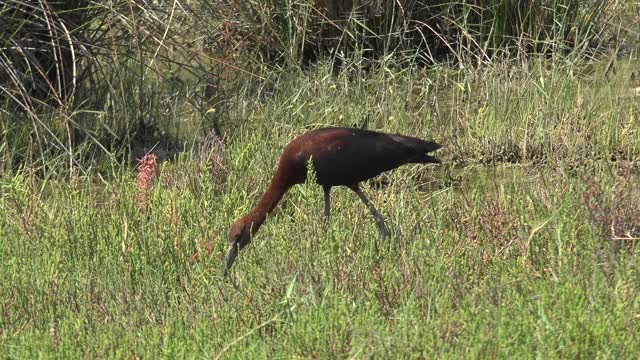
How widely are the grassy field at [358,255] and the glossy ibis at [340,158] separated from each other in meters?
0.13

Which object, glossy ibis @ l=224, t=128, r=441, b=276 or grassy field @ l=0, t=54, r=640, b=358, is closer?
grassy field @ l=0, t=54, r=640, b=358

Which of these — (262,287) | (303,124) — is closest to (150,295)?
(262,287)

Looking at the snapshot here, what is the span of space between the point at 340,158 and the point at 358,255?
0.79 m

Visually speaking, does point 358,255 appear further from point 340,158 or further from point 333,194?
point 333,194

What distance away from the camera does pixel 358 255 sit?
4.49 meters

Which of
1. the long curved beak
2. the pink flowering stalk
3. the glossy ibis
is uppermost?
the glossy ibis

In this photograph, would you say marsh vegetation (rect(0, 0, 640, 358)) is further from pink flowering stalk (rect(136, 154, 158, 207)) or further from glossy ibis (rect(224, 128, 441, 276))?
glossy ibis (rect(224, 128, 441, 276))

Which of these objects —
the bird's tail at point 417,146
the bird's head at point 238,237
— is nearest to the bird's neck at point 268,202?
the bird's head at point 238,237

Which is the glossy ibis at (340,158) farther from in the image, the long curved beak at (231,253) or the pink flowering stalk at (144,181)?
the pink flowering stalk at (144,181)

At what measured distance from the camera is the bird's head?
4.93 m

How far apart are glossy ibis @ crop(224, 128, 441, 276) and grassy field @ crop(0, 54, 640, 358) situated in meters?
0.13

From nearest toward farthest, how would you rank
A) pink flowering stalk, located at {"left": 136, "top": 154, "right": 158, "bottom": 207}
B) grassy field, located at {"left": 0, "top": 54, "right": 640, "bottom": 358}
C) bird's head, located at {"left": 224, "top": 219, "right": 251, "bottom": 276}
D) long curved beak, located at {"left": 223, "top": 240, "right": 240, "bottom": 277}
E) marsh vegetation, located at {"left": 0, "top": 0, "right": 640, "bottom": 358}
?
grassy field, located at {"left": 0, "top": 54, "right": 640, "bottom": 358}, marsh vegetation, located at {"left": 0, "top": 0, "right": 640, "bottom": 358}, long curved beak, located at {"left": 223, "top": 240, "right": 240, "bottom": 277}, bird's head, located at {"left": 224, "top": 219, "right": 251, "bottom": 276}, pink flowering stalk, located at {"left": 136, "top": 154, "right": 158, "bottom": 207}

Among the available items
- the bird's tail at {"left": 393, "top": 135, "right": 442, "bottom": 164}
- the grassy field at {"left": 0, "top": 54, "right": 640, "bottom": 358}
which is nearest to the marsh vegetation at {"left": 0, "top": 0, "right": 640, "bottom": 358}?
the grassy field at {"left": 0, "top": 54, "right": 640, "bottom": 358}

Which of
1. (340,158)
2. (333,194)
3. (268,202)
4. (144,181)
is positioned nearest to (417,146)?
(340,158)
